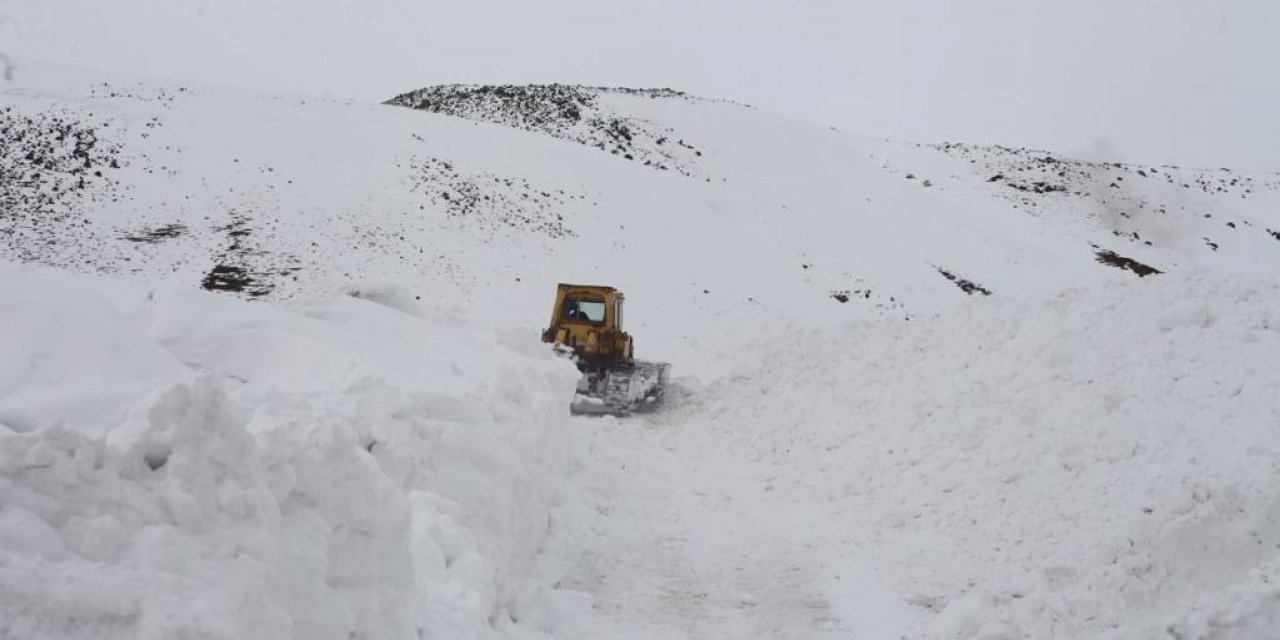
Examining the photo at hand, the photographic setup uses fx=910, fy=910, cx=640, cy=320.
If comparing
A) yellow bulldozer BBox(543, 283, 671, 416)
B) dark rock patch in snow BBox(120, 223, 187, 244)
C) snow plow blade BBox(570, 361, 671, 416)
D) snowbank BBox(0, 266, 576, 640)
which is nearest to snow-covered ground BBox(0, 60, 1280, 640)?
snowbank BBox(0, 266, 576, 640)

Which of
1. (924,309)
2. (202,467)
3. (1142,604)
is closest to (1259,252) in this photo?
(924,309)

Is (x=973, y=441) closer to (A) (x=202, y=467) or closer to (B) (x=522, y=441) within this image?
(B) (x=522, y=441)

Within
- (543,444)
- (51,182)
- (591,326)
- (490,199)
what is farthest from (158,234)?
(543,444)

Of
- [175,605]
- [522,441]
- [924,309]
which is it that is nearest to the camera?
[175,605]

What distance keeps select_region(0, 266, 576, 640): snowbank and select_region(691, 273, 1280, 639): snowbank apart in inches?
150

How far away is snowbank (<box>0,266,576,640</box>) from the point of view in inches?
120

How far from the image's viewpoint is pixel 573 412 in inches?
629

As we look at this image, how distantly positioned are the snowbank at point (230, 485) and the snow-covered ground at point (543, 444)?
0.01m

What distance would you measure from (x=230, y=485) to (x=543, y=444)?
5553 millimetres

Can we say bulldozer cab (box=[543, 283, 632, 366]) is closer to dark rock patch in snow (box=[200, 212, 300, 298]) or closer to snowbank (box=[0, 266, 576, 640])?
dark rock patch in snow (box=[200, 212, 300, 298])

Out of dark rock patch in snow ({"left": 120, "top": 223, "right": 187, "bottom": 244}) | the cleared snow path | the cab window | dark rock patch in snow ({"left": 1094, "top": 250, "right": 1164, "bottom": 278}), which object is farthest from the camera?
dark rock patch in snow ({"left": 1094, "top": 250, "right": 1164, "bottom": 278})

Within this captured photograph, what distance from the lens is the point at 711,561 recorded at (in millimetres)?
8633

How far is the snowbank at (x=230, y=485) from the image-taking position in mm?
3045

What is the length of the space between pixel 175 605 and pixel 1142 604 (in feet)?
21.2
